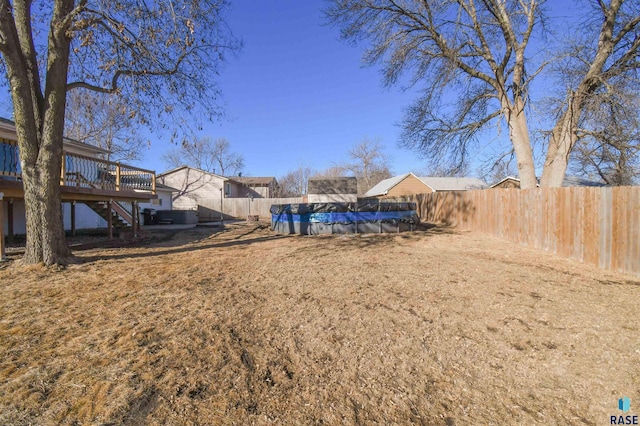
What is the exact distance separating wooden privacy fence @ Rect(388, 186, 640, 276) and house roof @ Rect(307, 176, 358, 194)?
35.7ft

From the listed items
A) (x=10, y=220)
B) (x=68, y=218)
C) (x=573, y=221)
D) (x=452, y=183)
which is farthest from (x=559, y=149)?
(x=452, y=183)

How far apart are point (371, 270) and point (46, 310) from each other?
504 cm

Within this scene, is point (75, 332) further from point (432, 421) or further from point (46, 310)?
point (432, 421)

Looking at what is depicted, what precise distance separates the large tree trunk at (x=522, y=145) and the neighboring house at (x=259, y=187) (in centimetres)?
3081

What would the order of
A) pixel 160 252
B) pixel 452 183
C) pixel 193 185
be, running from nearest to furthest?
pixel 160 252
pixel 193 185
pixel 452 183

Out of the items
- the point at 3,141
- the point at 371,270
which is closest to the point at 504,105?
the point at 371,270

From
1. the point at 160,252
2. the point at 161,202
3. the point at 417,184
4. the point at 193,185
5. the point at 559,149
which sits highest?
the point at 417,184

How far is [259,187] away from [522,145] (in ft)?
111

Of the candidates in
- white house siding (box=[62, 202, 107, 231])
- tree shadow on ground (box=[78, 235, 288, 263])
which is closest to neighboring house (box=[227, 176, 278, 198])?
white house siding (box=[62, 202, 107, 231])

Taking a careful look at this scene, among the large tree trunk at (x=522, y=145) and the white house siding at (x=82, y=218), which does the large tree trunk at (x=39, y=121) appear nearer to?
the white house siding at (x=82, y=218)

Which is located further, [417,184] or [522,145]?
[417,184]

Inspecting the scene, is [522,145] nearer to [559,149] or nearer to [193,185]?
[559,149]

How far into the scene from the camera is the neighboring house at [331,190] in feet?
69.2

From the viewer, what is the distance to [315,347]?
3004mm
